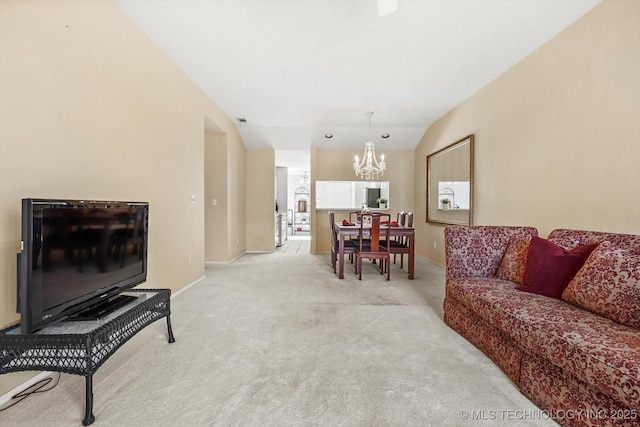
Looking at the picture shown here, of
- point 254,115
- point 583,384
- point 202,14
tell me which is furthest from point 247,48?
point 583,384

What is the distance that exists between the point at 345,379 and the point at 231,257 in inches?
165

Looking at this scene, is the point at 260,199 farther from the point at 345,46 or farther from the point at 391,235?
the point at 345,46

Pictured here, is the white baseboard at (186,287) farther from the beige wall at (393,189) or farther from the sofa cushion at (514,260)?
the sofa cushion at (514,260)

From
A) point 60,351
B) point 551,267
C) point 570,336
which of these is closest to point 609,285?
point 551,267

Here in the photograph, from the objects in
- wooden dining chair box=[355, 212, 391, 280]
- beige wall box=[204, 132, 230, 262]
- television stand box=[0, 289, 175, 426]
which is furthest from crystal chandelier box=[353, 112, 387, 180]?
television stand box=[0, 289, 175, 426]

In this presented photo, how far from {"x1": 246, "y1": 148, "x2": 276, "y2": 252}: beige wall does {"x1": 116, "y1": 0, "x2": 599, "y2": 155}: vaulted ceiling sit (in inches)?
75.4

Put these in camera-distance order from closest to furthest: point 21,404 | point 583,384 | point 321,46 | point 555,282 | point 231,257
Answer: point 583,384 < point 21,404 < point 555,282 < point 321,46 < point 231,257

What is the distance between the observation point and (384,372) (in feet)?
5.73

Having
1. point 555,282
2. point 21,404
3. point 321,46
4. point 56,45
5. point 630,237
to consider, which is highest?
point 321,46

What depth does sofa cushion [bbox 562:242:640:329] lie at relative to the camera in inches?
56.1

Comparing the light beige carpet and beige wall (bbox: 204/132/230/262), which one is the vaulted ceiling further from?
the light beige carpet

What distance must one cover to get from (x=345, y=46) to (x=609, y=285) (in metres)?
2.80

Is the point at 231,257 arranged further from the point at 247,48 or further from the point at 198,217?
the point at 247,48

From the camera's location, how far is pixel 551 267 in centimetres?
189
